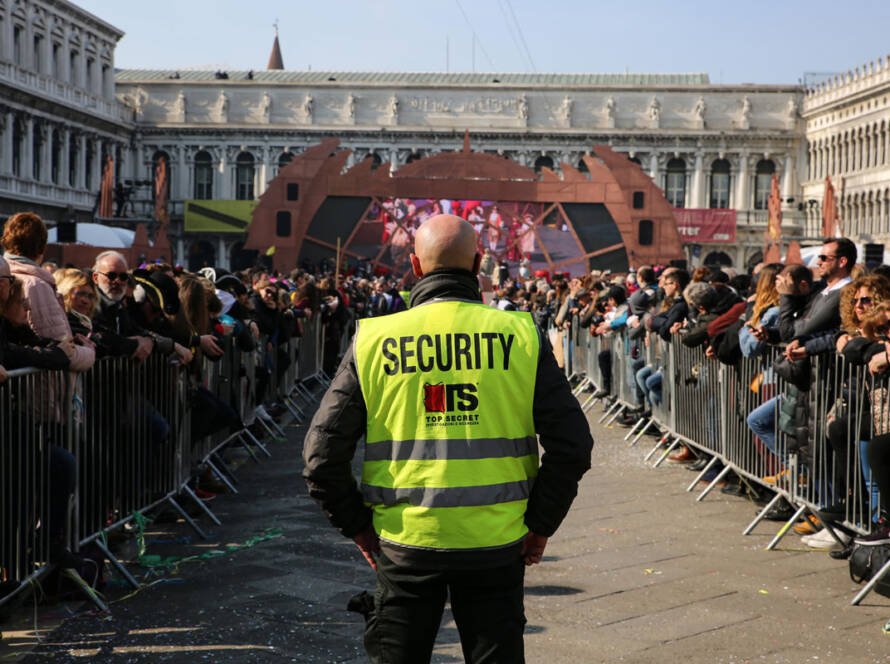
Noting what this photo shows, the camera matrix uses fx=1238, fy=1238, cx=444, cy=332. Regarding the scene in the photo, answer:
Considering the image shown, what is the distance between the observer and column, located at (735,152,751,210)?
2621 inches

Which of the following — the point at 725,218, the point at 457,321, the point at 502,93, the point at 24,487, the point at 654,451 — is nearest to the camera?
the point at 457,321

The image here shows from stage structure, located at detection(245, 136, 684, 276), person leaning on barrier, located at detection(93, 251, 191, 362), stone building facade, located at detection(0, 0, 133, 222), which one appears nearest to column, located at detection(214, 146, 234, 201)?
stone building facade, located at detection(0, 0, 133, 222)

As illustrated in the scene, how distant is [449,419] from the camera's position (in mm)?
2871

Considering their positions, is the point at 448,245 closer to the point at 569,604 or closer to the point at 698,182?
the point at 569,604

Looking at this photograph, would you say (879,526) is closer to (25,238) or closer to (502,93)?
(25,238)

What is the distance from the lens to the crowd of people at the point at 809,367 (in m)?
5.21

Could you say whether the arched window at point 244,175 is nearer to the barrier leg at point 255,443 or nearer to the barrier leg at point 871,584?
the barrier leg at point 255,443

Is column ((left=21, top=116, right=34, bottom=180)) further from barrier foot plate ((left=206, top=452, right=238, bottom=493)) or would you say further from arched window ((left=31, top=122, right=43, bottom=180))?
barrier foot plate ((left=206, top=452, right=238, bottom=493))

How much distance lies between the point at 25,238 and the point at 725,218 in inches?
1789

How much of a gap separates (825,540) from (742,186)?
63.1 metres

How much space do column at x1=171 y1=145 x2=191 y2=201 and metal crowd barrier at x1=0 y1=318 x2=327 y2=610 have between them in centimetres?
6111

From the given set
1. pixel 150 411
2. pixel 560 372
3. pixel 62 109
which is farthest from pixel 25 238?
pixel 62 109

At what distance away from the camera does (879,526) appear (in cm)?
518

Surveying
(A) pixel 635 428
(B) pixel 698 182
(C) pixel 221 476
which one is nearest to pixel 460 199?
(A) pixel 635 428
